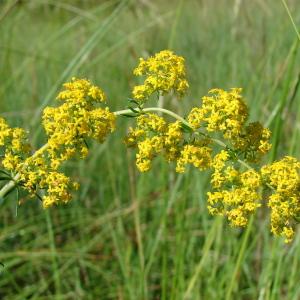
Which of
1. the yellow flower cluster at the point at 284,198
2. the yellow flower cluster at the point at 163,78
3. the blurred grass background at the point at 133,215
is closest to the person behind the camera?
the yellow flower cluster at the point at 284,198

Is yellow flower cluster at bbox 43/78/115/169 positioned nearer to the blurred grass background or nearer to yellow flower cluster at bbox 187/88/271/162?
yellow flower cluster at bbox 187/88/271/162

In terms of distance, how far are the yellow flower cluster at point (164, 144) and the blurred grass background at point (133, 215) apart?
0.77 m

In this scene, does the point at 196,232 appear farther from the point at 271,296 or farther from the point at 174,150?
the point at 174,150

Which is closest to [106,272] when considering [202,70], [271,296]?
[271,296]

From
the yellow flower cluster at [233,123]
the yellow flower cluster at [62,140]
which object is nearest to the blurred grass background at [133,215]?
the yellow flower cluster at [233,123]

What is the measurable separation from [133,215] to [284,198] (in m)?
2.40

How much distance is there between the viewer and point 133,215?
12.5ft

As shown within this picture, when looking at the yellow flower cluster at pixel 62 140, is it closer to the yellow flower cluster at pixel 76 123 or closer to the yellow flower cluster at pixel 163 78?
the yellow flower cluster at pixel 76 123

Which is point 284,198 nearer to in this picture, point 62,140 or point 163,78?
point 163,78

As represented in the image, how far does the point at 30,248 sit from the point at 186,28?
4447 mm

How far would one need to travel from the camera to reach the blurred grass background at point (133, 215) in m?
2.75

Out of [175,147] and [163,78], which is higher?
[163,78]

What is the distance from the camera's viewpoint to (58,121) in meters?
1.50

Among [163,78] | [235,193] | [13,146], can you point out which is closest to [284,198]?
[235,193]
